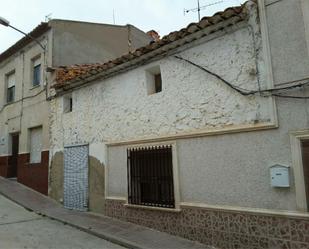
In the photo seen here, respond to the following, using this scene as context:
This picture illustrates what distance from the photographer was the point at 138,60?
7469mm

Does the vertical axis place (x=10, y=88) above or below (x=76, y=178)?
above

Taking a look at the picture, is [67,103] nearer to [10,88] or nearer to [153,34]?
[10,88]

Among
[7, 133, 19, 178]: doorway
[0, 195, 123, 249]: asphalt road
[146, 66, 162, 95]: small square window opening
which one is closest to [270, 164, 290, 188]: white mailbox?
[0, 195, 123, 249]: asphalt road

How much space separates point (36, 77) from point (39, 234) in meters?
6.90

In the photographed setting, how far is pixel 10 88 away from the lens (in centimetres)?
1358

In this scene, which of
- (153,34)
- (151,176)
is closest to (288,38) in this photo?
(151,176)

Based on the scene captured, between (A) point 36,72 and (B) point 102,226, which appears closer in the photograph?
(B) point 102,226

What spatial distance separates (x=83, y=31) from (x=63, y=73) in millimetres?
2470

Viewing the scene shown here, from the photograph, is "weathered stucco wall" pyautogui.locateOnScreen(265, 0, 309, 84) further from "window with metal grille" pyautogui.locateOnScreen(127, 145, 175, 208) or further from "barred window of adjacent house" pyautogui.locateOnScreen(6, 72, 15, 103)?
"barred window of adjacent house" pyautogui.locateOnScreen(6, 72, 15, 103)

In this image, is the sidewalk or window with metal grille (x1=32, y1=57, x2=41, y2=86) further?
window with metal grille (x1=32, y1=57, x2=41, y2=86)

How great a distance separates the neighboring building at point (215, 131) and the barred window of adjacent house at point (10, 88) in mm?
6151

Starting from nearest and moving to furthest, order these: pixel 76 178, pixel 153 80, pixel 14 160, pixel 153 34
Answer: pixel 153 80, pixel 76 178, pixel 14 160, pixel 153 34

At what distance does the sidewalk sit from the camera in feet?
19.8

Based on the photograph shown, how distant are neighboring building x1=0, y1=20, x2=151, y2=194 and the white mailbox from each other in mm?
7692
